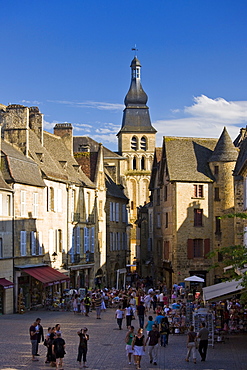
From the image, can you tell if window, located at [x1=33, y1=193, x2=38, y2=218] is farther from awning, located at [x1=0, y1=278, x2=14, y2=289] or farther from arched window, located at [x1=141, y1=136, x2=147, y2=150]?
arched window, located at [x1=141, y1=136, x2=147, y2=150]

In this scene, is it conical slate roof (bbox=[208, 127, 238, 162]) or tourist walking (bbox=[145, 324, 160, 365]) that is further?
conical slate roof (bbox=[208, 127, 238, 162])

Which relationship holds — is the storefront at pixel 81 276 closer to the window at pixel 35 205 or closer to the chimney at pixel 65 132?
the window at pixel 35 205

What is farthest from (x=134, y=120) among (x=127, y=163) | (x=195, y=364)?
(x=195, y=364)

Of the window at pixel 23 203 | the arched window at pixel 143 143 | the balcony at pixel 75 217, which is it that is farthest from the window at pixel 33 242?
the arched window at pixel 143 143

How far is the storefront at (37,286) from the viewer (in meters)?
38.2

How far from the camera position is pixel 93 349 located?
24266 millimetres

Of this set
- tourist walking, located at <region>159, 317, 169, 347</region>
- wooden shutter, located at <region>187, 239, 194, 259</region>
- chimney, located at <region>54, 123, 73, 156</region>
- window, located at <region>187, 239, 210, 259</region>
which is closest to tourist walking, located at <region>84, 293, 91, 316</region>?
tourist walking, located at <region>159, 317, 169, 347</region>

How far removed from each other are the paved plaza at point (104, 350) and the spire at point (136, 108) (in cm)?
8311

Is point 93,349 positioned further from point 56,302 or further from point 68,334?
point 56,302

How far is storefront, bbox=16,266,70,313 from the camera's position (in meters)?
38.2

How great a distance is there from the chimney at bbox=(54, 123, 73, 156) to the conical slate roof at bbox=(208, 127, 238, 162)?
11442mm

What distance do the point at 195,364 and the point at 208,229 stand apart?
29921 millimetres

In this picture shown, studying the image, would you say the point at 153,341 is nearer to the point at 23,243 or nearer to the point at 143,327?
the point at 143,327

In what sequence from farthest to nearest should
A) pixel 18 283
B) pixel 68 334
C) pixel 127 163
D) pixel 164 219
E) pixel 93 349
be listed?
1. pixel 127 163
2. pixel 164 219
3. pixel 18 283
4. pixel 68 334
5. pixel 93 349
